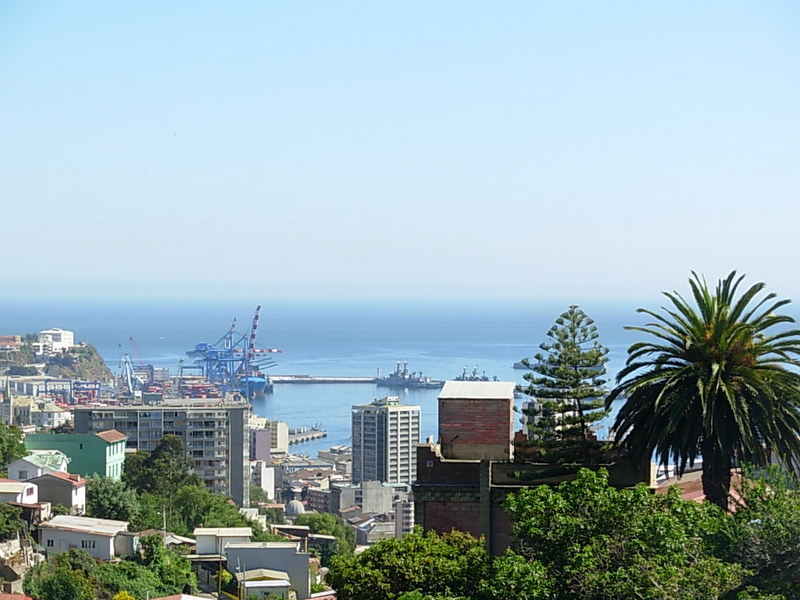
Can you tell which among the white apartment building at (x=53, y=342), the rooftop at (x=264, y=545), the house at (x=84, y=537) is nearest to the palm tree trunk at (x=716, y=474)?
the rooftop at (x=264, y=545)

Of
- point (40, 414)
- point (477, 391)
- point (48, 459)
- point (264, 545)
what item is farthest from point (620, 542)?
point (40, 414)

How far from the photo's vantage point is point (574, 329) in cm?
1198

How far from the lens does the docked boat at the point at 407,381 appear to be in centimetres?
13375

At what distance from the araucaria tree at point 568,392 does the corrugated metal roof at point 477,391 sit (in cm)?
29

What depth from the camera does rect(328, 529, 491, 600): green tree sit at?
29.5ft

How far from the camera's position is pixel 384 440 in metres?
85.6

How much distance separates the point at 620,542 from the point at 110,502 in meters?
20.5

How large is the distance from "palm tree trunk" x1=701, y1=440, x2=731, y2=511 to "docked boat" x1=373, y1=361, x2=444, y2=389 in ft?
398

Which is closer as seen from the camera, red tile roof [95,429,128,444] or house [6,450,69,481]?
house [6,450,69,481]

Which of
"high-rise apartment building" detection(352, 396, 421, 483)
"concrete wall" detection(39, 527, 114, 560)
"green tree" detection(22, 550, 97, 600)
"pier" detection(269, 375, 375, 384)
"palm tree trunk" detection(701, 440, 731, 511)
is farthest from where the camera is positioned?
"pier" detection(269, 375, 375, 384)

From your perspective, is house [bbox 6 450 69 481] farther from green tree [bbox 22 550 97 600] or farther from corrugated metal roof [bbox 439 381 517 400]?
corrugated metal roof [bbox 439 381 517 400]

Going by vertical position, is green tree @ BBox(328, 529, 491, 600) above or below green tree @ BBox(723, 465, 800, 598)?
below

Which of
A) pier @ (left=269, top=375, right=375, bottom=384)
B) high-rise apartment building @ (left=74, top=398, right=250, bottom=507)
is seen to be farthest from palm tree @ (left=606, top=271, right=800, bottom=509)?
pier @ (left=269, top=375, right=375, bottom=384)

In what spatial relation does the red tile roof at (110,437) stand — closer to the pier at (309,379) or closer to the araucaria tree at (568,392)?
the araucaria tree at (568,392)
